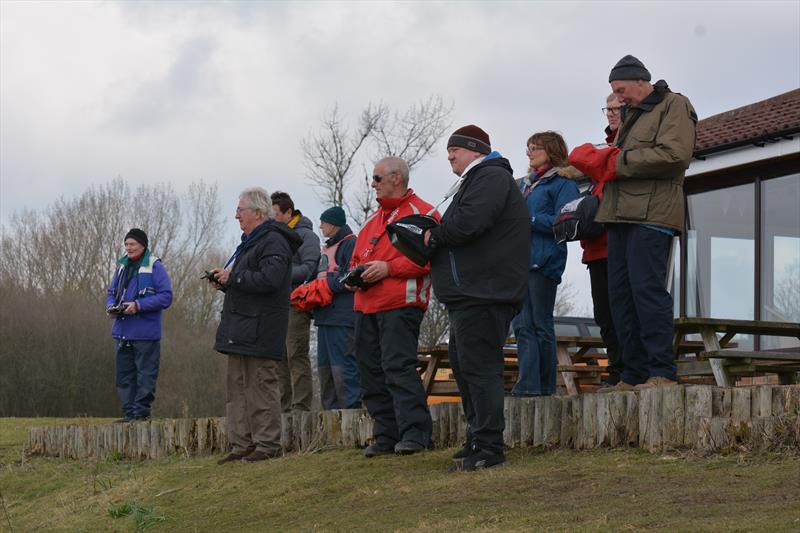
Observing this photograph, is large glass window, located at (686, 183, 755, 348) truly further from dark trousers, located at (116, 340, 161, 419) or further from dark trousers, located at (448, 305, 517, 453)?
dark trousers, located at (448, 305, 517, 453)

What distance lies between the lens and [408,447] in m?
7.98

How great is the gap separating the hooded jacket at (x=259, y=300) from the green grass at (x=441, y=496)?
0.87 m

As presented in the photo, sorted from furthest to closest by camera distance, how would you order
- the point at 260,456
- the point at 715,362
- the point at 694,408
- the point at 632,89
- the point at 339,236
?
the point at 339,236 → the point at 715,362 → the point at 260,456 → the point at 632,89 → the point at 694,408

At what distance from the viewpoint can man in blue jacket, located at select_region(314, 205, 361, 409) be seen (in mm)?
10602

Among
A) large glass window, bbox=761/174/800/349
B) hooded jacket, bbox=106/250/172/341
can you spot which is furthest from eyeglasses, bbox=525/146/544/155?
large glass window, bbox=761/174/800/349

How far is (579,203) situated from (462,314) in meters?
1.48

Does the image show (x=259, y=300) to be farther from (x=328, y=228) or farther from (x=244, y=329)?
(x=328, y=228)

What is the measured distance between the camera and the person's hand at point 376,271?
26.1 feet

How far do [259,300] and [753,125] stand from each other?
26.1 feet

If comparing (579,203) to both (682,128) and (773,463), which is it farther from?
(773,463)

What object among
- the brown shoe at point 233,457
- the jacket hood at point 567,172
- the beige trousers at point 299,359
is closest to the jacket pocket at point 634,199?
the jacket hood at point 567,172

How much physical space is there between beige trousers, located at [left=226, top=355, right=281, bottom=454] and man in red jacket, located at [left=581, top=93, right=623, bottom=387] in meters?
2.43

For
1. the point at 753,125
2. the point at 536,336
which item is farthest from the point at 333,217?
the point at 753,125

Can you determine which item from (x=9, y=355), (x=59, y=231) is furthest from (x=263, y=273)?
(x=59, y=231)
